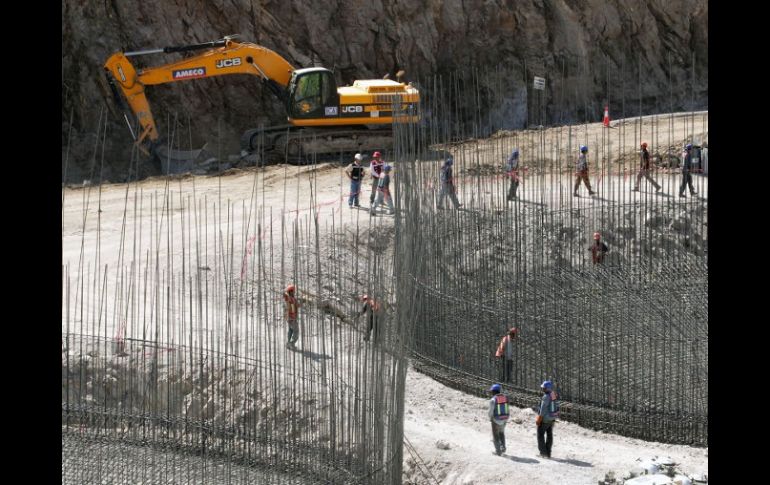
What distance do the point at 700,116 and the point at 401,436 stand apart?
16.2m

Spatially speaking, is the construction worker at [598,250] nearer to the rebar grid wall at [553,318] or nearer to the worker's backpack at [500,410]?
the rebar grid wall at [553,318]

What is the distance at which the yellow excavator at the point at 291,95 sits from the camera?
22.5 metres

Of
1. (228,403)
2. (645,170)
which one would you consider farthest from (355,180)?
(228,403)

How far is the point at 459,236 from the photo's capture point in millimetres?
15734

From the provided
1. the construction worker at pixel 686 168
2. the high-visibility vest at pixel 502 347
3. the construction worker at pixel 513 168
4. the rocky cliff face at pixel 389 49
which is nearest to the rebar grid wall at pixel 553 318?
the high-visibility vest at pixel 502 347

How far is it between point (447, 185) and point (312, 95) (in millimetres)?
6747

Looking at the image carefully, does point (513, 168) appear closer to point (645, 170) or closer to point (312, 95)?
point (645, 170)

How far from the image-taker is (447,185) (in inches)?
654

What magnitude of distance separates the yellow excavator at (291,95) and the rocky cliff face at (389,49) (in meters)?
1.19

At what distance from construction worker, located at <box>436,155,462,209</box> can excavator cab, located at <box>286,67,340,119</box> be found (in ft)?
18.8

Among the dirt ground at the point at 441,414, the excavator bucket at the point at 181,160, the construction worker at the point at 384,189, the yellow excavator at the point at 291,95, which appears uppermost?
the yellow excavator at the point at 291,95

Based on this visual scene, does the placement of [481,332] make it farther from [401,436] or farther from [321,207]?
[321,207]

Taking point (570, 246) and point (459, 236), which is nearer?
point (459, 236)
